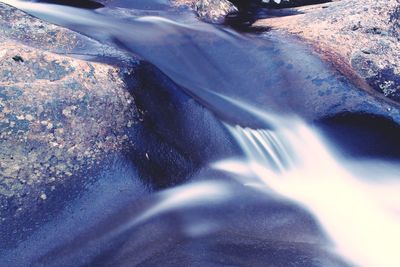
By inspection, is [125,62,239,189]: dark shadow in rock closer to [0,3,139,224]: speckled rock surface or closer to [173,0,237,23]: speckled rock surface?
[0,3,139,224]: speckled rock surface

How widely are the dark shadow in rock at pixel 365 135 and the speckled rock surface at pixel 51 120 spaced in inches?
96.9

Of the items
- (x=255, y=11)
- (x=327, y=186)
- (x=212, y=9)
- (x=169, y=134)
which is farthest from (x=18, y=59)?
(x=255, y=11)

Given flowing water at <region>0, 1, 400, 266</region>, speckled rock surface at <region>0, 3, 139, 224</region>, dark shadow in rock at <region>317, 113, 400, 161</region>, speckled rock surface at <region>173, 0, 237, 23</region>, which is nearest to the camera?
flowing water at <region>0, 1, 400, 266</region>

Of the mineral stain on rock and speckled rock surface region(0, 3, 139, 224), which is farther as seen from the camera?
the mineral stain on rock

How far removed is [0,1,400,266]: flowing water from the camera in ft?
12.5

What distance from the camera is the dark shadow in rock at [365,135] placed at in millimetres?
5102

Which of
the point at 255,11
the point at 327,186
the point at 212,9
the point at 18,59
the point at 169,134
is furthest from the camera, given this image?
the point at 255,11

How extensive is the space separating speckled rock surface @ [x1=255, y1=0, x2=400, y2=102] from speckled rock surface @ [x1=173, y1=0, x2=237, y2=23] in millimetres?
998

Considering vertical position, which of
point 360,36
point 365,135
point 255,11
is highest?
point 255,11

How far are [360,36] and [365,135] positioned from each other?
183 centimetres

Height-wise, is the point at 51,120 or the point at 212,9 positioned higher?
the point at 212,9

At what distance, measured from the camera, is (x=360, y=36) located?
630 cm

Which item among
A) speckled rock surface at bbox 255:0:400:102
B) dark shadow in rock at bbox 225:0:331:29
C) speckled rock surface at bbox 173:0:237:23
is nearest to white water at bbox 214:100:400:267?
speckled rock surface at bbox 255:0:400:102

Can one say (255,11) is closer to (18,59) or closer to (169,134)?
(169,134)
